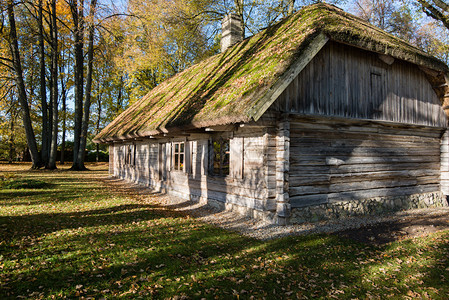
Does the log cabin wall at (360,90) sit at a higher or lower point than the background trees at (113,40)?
lower

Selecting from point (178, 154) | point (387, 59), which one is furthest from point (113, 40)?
point (387, 59)

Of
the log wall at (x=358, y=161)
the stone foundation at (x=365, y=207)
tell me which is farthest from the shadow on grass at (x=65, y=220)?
the log wall at (x=358, y=161)

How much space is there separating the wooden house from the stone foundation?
0.04 meters

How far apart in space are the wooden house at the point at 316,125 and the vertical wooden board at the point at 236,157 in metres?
0.03

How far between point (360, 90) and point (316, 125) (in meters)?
2.18

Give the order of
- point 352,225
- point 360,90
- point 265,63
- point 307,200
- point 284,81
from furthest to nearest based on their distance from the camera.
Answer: point 360,90 < point 265,63 < point 307,200 < point 352,225 < point 284,81

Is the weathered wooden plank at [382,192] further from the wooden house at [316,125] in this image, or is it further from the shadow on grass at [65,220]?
the shadow on grass at [65,220]

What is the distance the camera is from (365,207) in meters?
9.73

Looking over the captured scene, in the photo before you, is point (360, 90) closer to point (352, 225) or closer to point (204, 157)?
point (352, 225)

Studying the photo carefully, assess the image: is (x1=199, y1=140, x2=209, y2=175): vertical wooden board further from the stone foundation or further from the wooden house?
the stone foundation

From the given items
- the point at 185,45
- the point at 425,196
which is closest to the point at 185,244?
the point at 425,196

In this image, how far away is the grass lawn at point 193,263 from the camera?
4.28m

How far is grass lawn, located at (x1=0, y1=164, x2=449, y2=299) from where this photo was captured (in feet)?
14.0

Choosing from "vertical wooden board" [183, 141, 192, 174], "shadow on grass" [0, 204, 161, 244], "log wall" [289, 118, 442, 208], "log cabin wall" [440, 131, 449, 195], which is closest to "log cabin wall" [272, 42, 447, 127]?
"log wall" [289, 118, 442, 208]
